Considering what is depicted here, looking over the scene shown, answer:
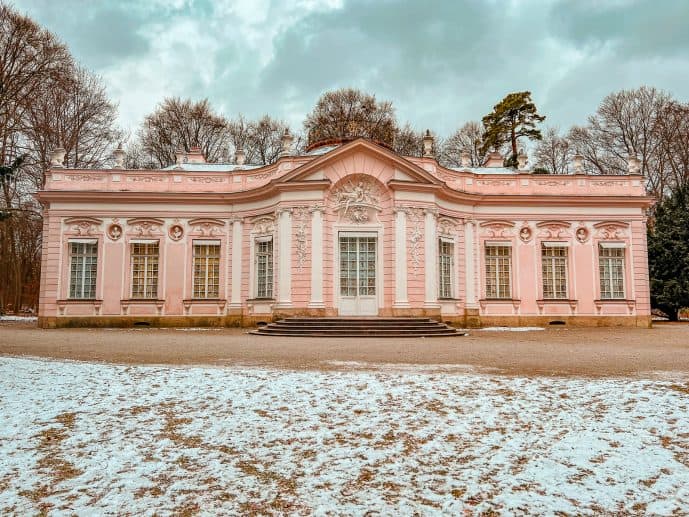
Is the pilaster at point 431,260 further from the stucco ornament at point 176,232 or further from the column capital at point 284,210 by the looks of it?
the stucco ornament at point 176,232

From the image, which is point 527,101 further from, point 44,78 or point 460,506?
point 460,506

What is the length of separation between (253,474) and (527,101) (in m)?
29.1

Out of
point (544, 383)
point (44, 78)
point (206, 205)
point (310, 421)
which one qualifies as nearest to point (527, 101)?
point (206, 205)

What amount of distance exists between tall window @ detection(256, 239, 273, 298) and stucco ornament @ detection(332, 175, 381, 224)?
2.69 metres

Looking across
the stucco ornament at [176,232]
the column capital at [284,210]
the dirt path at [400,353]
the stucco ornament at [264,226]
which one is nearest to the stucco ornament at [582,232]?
the dirt path at [400,353]

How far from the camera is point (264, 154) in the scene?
1170 inches

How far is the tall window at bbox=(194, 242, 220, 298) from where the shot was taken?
57.8 feet

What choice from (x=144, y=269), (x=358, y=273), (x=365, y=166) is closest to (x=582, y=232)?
(x=365, y=166)

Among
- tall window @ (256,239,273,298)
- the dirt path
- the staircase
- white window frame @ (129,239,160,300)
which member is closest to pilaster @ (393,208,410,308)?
the staircase

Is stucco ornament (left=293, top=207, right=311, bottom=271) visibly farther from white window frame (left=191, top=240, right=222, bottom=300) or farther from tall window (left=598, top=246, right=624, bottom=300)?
tall window (left=598, top=246, right=624, bottom=300)

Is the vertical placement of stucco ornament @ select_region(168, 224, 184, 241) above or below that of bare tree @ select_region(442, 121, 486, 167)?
below

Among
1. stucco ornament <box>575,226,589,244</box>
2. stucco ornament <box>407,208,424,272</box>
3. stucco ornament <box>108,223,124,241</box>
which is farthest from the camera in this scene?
stucco ornament <box>575,226,589,244</box>

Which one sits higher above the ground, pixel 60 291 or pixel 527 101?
pixel 527 101

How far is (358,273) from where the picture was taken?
15.8 meters
